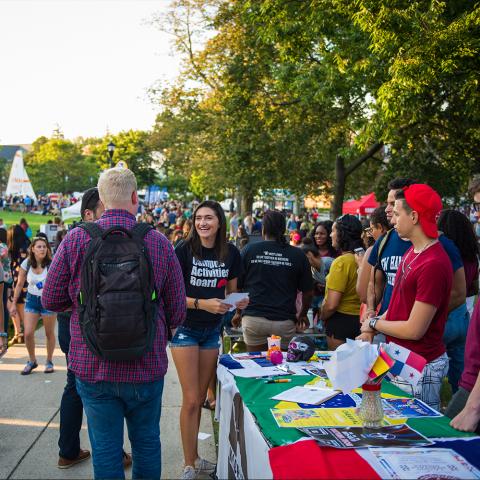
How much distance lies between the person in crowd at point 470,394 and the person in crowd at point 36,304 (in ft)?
15.8

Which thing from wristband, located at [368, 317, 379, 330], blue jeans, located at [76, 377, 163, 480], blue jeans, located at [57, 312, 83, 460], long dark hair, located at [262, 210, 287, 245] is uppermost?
long dark hair, located at [262, 210, 287, 245]

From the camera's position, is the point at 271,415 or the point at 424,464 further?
the point at 271,415

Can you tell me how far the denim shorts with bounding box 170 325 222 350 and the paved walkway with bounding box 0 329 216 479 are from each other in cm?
106

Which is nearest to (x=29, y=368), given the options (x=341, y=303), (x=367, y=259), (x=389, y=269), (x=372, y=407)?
(x=341, y=303)

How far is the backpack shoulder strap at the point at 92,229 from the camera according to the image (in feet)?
8.91

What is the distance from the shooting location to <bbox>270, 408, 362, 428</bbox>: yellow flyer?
2686mm

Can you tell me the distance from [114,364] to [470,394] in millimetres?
1720

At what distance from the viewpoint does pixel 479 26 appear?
905 centimetres

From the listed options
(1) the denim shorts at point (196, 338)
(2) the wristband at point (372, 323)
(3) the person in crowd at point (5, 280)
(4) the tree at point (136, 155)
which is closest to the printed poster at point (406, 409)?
(2) the wristband at point (372, 323)

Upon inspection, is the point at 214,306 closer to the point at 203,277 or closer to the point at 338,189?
the point at 203,277

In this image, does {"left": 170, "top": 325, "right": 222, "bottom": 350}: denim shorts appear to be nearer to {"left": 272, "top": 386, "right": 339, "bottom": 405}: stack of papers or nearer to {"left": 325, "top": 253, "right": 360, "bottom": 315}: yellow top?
{"left": 272, "top": 386, "right": 339, "bottom": 405}: stack of papers

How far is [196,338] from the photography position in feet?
13.3

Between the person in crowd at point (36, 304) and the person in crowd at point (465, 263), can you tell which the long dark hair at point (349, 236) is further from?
the person in crowd at point (36, 304)

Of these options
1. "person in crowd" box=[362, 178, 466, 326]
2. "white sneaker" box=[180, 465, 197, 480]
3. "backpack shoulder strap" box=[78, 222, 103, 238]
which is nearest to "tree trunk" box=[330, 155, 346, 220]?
"person in crowd" box=[362, 178, 466, 326]
